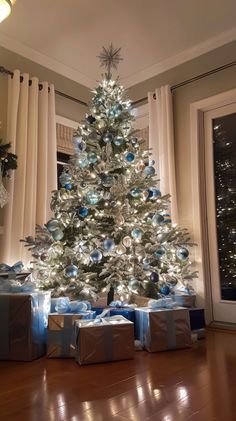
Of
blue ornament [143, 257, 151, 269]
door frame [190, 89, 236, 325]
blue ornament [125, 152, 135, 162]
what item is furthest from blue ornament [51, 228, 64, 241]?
door frame [190, 89, 236, 325]

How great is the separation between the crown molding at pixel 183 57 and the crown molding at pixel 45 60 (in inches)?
19.0

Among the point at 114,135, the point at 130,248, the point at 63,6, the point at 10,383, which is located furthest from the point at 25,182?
the point at 10,383

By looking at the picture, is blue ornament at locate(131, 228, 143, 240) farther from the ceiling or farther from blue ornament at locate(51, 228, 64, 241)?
the ceiling

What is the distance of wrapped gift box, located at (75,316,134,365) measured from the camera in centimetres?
186

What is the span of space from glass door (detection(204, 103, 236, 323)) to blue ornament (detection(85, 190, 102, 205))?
1184mm

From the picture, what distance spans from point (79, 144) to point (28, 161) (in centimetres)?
56

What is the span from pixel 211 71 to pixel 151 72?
752 mm

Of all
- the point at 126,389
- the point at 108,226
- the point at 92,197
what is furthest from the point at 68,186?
the point at 126,389

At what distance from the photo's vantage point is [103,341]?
1887 millimetres

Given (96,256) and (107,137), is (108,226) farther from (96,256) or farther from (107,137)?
(107,137)

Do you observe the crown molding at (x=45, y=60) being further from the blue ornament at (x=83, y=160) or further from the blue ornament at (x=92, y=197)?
the blue ornament at (x=92, y=197)

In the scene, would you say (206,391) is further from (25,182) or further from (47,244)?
(25,182)

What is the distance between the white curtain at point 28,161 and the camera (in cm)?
293

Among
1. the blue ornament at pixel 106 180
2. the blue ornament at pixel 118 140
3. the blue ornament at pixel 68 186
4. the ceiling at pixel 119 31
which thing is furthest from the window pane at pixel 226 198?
the blue ornament at pixel 68 186
